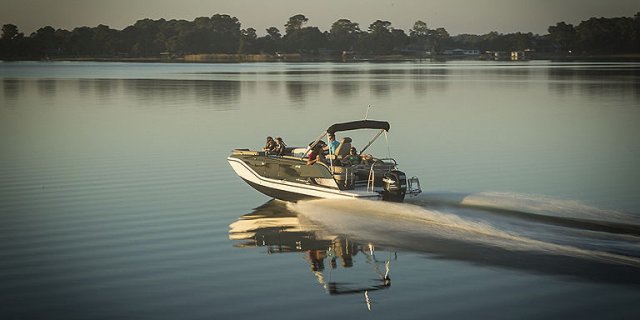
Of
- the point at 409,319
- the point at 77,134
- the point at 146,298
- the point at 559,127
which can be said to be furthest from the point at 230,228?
the point at 559,127

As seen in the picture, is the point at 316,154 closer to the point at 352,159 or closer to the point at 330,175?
the point at 352,159

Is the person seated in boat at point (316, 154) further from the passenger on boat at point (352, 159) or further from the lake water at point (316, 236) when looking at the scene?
the lake water at point (316, 236)

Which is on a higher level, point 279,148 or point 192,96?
point 192,96

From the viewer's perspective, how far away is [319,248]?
62.4 ft

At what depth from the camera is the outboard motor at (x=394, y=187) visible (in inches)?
859

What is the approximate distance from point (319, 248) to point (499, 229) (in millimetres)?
3619

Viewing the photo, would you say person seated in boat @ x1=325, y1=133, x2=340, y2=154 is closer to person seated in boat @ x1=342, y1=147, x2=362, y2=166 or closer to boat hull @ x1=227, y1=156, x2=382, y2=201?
person seated in boat @ x1=342, y1=147, x2=362, y2=166

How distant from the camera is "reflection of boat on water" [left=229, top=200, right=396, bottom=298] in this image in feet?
53.9

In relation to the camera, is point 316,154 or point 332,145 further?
point 332,145

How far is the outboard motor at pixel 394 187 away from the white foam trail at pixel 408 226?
43 centimetres

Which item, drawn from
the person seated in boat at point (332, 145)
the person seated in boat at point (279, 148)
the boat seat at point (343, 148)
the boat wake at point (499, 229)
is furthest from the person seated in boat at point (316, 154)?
the person seated in boat at point (279, 148)

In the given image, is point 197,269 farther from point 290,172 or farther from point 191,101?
point 191,101

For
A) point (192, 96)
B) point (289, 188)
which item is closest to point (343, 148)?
point (289, 188)

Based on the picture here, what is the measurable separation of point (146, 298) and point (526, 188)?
14.7 metres
